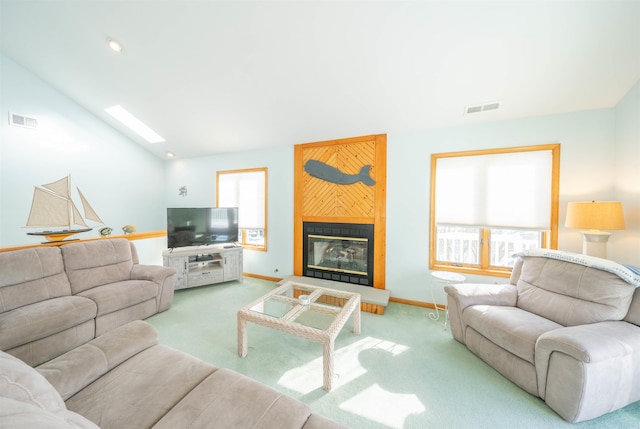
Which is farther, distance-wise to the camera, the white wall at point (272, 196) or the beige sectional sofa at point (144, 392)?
the white wall at point (272, 196)

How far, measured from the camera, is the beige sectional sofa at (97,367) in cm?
80

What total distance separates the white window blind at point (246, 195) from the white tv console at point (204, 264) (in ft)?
2.01

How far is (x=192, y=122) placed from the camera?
3662 mm

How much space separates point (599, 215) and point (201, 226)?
511 cm

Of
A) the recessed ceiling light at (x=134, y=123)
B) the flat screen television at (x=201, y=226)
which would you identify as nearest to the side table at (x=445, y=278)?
the flat screen television at (x=201, y=226)

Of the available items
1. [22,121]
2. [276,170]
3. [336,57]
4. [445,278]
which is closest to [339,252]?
[445,278]

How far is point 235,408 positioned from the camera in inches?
40.9

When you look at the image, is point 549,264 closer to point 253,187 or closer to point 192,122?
point 253,187

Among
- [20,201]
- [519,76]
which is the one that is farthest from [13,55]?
[519,76]

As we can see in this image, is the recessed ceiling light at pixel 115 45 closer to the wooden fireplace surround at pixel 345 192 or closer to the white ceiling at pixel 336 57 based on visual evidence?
the white ceiling at pixel 336 57

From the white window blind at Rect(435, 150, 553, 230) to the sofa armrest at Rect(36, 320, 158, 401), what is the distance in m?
3.42

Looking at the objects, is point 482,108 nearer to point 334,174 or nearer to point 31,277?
point 334,174

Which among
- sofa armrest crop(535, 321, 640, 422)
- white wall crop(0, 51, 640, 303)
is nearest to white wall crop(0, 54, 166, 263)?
white wall crop(0, 51, 640, 303)

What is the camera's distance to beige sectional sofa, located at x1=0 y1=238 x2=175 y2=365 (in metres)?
1.91
